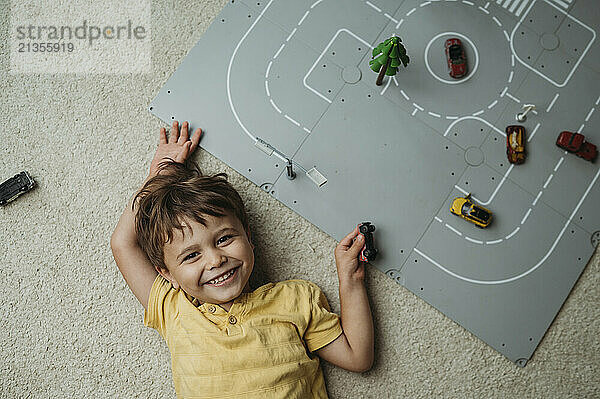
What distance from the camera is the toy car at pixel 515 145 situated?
104 centimetres

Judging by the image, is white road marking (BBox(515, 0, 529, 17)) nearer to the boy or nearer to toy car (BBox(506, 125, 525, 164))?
toy car (BBox(506, 125, 525, 164))

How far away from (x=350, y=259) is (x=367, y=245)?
0.04 m

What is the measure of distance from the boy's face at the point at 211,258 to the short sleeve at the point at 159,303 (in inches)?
2.6

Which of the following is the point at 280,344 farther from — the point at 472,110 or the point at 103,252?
the point at 472,110

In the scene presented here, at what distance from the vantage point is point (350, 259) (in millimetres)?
1018

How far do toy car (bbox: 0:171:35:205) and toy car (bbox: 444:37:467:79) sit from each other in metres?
0.85

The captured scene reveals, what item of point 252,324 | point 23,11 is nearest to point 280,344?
point 252,324

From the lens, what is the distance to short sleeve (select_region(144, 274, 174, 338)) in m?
0.96

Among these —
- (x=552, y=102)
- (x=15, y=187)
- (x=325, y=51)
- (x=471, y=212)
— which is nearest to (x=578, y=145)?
(x=552, y=102)

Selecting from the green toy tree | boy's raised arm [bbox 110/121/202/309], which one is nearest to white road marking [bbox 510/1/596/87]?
the green toy tree

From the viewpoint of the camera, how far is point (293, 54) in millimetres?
1104

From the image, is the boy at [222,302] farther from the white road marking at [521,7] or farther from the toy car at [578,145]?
the white road marking at [521,7]

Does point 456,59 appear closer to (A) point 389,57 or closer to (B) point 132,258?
(A) point 389,57

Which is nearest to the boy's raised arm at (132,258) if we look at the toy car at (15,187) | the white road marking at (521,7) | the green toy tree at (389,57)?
the toy car at (15,187)
